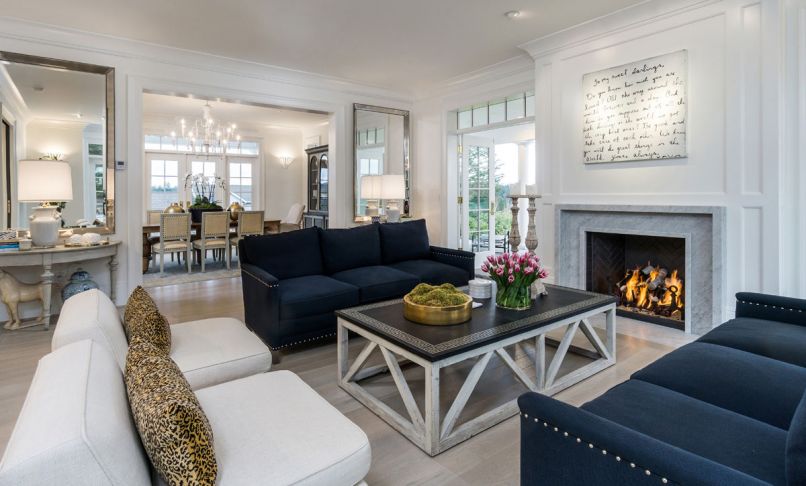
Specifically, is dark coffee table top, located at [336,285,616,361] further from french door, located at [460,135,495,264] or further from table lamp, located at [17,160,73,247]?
french door, located at [460,135,495,264]

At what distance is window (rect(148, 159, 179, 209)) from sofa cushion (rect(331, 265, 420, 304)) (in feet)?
20.6

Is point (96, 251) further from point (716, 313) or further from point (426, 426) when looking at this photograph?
point (716, 313)

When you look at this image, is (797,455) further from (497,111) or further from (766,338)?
(497,111)

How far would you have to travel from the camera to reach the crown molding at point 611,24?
11.9ft

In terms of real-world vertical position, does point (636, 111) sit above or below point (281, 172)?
below

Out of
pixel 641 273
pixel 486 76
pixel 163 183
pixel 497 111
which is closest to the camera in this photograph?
pixel 641 273

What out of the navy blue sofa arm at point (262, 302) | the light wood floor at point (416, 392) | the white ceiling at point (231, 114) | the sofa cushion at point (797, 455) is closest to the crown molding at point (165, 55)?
the white ceiling at point (231, 114)

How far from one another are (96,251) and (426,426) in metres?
3.65

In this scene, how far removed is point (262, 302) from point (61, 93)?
320 centimetres

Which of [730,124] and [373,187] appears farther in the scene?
[373,187]

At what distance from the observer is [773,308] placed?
2.28 m

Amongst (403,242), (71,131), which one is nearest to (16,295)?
(71,131)

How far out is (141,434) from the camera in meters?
1.08

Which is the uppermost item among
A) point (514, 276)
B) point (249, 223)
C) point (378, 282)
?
point (249, 223)
